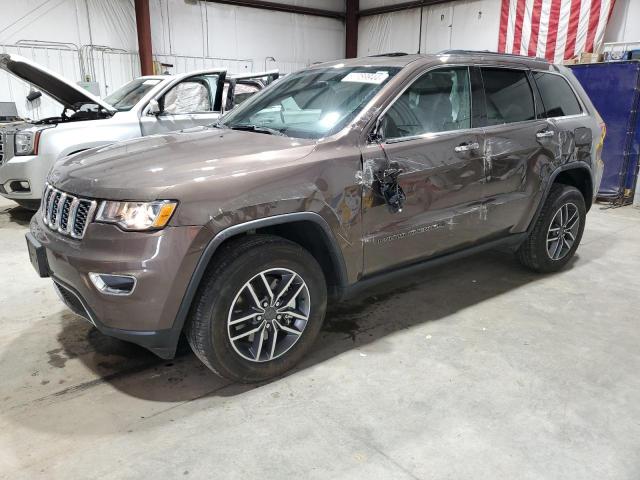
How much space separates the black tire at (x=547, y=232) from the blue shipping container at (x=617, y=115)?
144 inches

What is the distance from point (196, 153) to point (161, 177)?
33cm

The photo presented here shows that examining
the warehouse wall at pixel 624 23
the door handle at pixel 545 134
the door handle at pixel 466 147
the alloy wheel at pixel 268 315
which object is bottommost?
the alloy wheel at pixel 268 315

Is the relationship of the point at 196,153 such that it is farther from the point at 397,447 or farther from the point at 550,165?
the point at 550,165

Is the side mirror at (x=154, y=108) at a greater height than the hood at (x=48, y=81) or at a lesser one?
lesser

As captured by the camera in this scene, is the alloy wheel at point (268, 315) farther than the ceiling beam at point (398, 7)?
No

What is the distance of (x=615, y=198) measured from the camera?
729 cm

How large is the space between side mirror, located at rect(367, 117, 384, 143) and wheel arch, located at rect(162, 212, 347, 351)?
1.82 ft

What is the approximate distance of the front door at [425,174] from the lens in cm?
280

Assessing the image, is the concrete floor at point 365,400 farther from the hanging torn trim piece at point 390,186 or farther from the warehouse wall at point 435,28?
the warehouse wall at point 435,28

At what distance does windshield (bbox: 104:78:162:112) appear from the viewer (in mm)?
6371

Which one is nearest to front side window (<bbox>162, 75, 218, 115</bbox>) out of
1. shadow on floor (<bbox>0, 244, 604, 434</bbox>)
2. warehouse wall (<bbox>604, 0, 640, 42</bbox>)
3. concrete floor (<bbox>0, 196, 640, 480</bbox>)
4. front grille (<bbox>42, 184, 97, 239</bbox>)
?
concrete floor (<bbox>0, 196, 640, 480</bbox>)

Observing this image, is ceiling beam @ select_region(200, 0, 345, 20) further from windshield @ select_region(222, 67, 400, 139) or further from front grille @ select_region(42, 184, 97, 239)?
front grille @ select_region(42, 184, 97, 239)

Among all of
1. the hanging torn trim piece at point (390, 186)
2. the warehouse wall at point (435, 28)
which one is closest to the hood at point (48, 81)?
the hanging torn trim piece at point (390, 186)

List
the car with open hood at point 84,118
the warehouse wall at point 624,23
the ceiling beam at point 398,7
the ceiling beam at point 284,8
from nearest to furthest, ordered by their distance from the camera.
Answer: the car with open hood at point 84,118 → the warehouse wall at point 624,23 → the ceiling beam at point 284,8 → the ceiling beam at point 398,7
